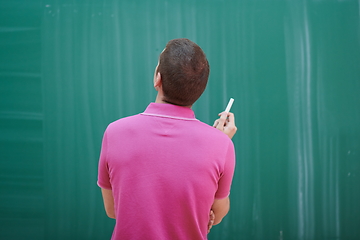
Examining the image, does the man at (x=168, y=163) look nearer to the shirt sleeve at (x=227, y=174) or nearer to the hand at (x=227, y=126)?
the shirt sleeve at (x=227, y=174)

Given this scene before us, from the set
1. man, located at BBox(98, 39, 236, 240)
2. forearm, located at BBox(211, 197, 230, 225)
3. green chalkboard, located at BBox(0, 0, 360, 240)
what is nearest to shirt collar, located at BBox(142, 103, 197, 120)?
man, located at BBox(98, 39, 236, 240)

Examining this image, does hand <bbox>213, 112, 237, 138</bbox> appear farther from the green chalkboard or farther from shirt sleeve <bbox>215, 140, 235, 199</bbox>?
the green chalkboard

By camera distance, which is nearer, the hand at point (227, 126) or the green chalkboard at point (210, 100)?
the hand at point (227, 126)

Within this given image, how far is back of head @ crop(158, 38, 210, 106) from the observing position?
639mm

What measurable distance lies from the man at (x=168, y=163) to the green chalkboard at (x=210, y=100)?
2.35ft

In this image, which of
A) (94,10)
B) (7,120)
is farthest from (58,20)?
(7,120)

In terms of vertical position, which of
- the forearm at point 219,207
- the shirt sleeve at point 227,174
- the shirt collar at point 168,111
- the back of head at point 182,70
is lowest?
the forearm at point 219,207

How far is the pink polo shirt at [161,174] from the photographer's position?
1.99ft

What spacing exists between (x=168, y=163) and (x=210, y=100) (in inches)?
31.5

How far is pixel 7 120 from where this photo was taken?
1.33 meters

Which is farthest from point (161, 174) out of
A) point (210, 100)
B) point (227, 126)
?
point (210, 100)

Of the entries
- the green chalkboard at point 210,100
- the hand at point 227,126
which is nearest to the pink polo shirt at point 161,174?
the hand at point 227,126

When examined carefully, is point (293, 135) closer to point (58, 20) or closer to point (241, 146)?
point (241, 146)

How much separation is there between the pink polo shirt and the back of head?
7cm
